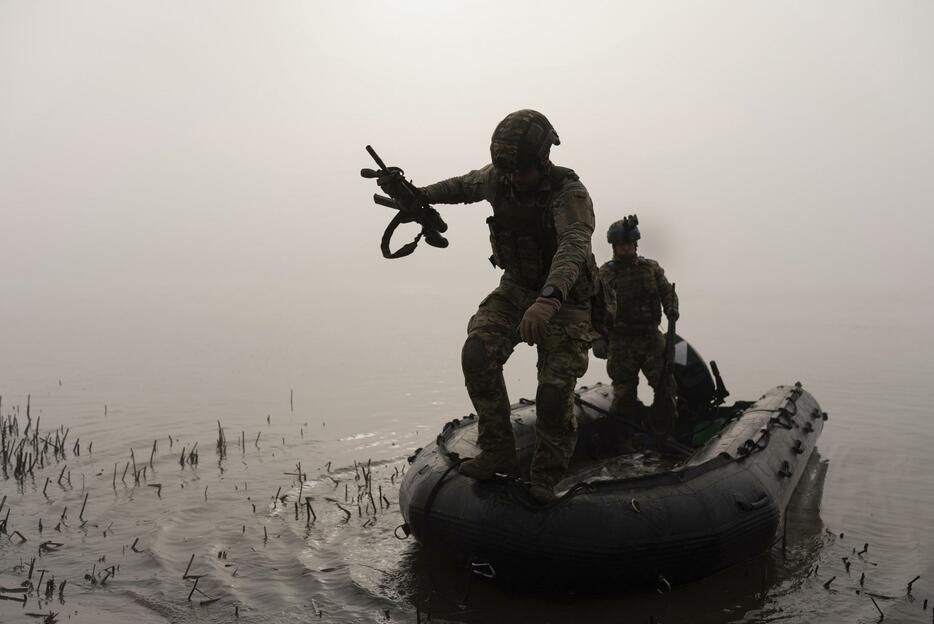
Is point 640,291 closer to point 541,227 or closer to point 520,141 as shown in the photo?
point 541,227

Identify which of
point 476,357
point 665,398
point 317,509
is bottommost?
point 317,509

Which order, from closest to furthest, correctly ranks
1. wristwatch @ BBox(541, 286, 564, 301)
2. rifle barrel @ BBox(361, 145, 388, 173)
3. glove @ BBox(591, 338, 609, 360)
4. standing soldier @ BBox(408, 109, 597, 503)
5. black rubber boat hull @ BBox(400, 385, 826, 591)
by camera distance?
wristwatch @ BBox(541, 286, 564, 301), black rubber boat hull @ BBox(400, 385, 826, 591), standing soldier @ BBox(408, 109, 597, 503), rifle barrel @ BBox(361, 145, 388, 173), glove @ BBox(591, 338, 609, 360)

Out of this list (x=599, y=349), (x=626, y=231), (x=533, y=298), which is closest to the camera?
(x=533, y=298)

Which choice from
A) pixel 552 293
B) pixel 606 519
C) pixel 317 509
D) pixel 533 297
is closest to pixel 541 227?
pixel 533 297

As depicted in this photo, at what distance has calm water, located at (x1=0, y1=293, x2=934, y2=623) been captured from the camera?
199 inches

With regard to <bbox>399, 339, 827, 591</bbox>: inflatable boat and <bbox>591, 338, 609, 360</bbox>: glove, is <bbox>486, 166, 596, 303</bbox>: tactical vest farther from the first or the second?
<bbox>591, 338, 609, 360</bbox>: glove

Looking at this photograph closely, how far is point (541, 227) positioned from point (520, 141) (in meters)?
0.64

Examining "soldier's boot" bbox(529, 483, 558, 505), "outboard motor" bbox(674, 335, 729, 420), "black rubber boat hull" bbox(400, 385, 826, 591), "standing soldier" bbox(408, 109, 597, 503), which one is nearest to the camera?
"black rubber boat hull" bbox(400, 385, 826, 591)

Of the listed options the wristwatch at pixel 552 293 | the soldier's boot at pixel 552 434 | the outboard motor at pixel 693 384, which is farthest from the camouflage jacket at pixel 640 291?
the wristwatch at pixel 552 293

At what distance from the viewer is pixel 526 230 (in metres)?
5.41

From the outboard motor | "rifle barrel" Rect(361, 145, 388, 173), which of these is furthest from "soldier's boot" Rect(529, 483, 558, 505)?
the outboard motor

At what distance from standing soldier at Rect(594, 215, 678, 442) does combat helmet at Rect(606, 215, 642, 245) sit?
26mm

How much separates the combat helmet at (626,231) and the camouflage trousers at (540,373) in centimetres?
366

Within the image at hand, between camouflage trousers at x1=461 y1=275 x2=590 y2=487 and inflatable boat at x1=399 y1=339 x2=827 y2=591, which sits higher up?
camouflage trousers at x1=461 y1=275 x2=590 y2=487
